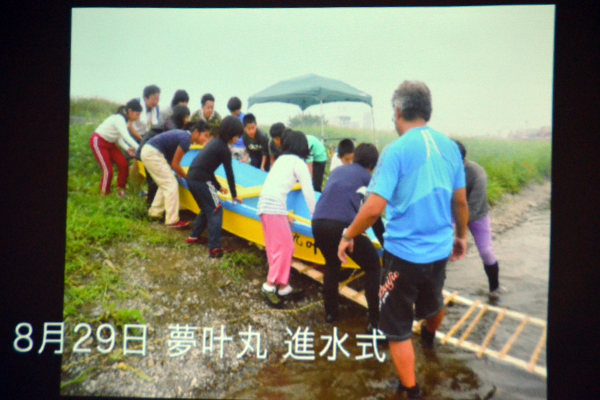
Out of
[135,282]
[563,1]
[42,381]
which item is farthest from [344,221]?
[42,381]

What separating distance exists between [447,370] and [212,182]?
182 centimetres

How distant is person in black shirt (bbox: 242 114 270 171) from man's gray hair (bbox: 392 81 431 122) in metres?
1.53

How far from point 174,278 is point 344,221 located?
115 centimetres

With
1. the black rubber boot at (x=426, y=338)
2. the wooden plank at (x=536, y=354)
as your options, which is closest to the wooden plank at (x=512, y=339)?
the wooden plank at (x=536, y=354)

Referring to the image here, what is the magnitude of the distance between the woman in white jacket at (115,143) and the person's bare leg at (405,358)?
2.19 m

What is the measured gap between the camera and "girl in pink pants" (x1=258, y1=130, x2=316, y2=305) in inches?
97.0

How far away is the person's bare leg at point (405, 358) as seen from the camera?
185 centimetres

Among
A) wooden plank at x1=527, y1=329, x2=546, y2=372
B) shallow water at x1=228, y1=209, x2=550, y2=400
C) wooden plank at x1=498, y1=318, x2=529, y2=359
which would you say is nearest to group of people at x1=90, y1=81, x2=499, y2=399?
shallow water at x1=228, y1=209, x2=550, y2=400

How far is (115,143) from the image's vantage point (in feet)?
10.3

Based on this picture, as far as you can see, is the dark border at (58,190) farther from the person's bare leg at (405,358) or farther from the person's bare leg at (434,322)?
the person's bare leg at (405,358)

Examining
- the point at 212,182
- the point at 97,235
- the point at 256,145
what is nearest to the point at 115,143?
the point at 97,235

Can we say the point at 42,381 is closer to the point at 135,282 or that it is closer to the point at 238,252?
the point at 135,282

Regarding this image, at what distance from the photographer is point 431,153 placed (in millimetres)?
1745

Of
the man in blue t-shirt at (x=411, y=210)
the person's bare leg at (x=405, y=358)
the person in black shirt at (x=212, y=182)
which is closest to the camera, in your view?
the man in blue t-shirt at (x=411, y=210)
